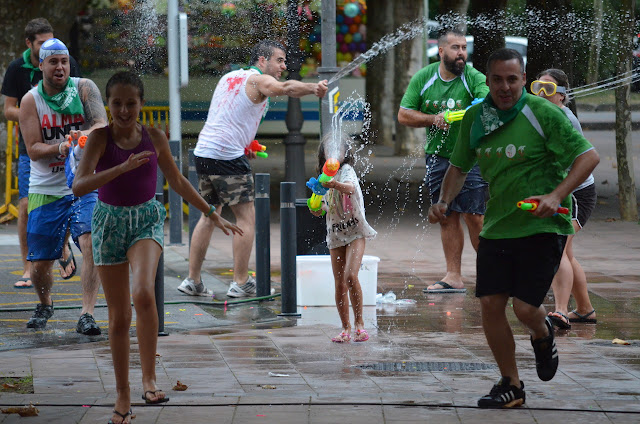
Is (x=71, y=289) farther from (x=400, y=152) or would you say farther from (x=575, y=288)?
(x=400, y=152)

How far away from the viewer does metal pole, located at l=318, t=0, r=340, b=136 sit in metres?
10.5

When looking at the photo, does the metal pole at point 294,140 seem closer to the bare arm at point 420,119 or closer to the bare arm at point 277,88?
the bare arm at point 420,119

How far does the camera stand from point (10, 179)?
14.1 m

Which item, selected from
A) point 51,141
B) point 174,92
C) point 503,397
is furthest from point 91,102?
point 174,92

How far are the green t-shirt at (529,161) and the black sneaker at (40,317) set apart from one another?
3.70 m

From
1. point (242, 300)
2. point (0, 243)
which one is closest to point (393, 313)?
point (242, 300)

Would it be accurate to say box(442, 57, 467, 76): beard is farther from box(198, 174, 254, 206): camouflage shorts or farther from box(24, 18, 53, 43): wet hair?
box(24, 18, 53, 43): wet hair

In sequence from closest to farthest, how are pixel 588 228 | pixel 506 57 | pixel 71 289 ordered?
pixel 506 57 → pixel 71 289 → pixel 588 228

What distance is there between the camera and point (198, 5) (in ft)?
80.8

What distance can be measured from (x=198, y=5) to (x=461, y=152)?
19388 mm

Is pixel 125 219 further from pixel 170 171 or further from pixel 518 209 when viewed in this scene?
pixel 518 209

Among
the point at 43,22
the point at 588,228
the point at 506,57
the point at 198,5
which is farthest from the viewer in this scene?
the point at 198,5

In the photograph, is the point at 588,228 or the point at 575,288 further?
the point at 588,228

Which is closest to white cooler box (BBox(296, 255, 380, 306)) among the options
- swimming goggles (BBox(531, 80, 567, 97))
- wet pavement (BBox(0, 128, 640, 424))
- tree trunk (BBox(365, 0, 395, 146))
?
wet pavement (BBox(0, 128, 640, 424))
